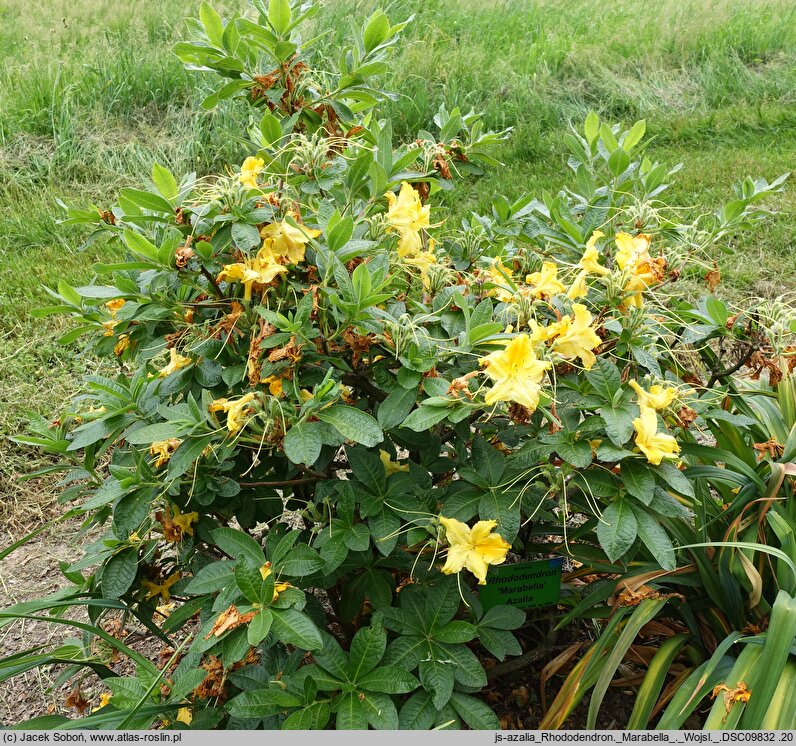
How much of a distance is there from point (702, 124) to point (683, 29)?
138cm

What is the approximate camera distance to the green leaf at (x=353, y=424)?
3.69 ft

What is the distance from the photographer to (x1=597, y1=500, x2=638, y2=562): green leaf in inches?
45.1

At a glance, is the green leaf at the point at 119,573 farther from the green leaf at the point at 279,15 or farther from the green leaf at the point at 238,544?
the green leaf at the point at 279,15

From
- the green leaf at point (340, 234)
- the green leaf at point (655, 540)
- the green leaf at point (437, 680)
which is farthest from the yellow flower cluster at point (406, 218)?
the green leaf at point (437, 680)

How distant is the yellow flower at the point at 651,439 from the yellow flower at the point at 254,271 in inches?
23.2

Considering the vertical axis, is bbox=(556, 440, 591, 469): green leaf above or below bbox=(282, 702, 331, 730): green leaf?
above

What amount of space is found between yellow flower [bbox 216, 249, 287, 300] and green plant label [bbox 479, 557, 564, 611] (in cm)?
66

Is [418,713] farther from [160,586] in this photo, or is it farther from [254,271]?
[254,271]

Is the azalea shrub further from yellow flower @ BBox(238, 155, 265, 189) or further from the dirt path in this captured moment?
the dirt path

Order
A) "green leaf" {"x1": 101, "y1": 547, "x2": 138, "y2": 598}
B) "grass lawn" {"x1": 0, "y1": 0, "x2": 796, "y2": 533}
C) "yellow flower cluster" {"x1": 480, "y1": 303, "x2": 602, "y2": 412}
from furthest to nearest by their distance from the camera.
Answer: "grass lawn" {"x1": 0, "y1": 0, "x2": 796, "y2": 533}
"green leaf" {"x1": 101, "y1": 547, "x2": 138, "y2": 598}
"yellow flower cluster" {"x1": 480, "y1": 303, "x2": 602, "y2": 412}

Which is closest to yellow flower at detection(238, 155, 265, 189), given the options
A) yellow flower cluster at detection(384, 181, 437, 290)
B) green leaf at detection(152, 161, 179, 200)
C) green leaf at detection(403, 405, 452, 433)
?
green leaf at detection(152, 161, 179, 200)

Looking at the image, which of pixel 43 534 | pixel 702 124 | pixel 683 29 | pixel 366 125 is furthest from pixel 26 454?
pixel 683 29

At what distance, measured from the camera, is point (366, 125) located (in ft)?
5.70

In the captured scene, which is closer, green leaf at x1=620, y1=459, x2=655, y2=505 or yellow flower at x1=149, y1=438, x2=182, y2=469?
green leaf at x1=620, y1=459, x2=655, y2=505
